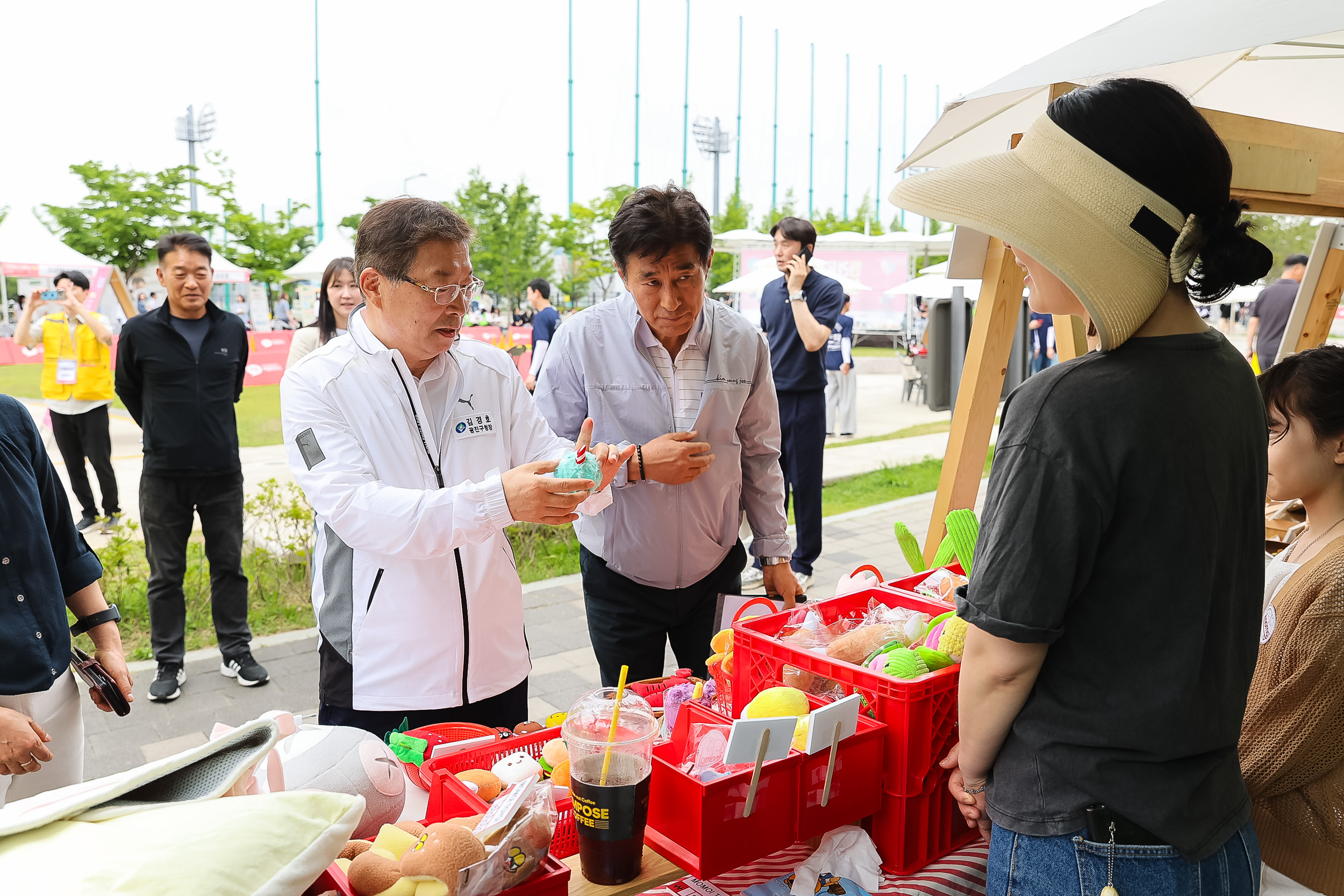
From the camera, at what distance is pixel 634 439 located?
2.78 meters

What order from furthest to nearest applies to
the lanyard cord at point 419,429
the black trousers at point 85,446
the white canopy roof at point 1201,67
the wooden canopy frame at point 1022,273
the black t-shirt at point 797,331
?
1. the black trousers at point 85,446
2. the black t-shirt at point 797,331
3. the wooden canopy frame at point 1022,273
4. the lanyard cord at point 419,429
5. the white canopy roof at point 1201,67

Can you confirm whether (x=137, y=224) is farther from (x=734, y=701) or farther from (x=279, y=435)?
(x=734, y=701)

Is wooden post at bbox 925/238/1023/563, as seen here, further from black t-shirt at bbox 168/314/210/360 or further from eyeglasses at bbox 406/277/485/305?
black t-shirt at bbox 168/314/210/360

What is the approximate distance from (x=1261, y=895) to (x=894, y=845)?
758mm

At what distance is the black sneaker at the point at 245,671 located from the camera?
171 inches

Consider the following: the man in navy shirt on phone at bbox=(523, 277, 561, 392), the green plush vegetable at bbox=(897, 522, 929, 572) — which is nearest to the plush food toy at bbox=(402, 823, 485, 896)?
the green plush vegetable at bbox=(897, 522, 929, 572)

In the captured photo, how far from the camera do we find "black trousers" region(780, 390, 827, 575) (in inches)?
231

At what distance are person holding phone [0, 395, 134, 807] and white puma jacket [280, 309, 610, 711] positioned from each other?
1.78 ft

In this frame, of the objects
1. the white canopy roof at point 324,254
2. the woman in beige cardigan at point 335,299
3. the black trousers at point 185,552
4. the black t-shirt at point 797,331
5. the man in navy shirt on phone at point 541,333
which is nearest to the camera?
the black trousers at point 185,552

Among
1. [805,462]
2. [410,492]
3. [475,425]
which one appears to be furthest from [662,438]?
[805,462]

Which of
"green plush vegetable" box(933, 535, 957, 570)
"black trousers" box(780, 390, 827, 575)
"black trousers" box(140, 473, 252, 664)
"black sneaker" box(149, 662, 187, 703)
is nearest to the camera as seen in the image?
"green plush vegetable" box(933, 535, 957, 570)

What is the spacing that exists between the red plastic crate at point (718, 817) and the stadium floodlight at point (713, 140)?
36.1 m

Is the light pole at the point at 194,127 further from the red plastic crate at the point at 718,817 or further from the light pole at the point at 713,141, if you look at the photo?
the red plastic crate at the point at 718,817

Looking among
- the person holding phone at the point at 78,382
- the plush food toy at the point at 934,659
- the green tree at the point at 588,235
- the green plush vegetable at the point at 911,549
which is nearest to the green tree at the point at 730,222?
the green tree at the point at 588,235
